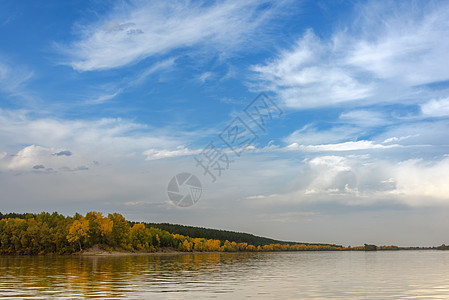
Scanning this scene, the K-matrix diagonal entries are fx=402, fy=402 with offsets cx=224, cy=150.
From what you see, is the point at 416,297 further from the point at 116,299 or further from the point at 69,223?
the point at 69,223

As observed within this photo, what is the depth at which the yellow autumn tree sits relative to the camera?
181000mm

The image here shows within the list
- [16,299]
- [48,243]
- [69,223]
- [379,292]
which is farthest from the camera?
[69,223]

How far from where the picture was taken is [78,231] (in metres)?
183

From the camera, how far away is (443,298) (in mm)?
30547

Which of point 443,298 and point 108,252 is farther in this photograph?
point 108,252

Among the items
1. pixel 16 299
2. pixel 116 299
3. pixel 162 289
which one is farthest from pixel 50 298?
pixel 162 289

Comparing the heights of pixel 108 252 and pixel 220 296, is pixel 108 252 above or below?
below

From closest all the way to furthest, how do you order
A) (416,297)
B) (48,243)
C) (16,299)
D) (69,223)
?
1. (16,299)
2. (416,297)
3. (48,243)
4. (69,223)

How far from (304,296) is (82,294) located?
58.3 feet

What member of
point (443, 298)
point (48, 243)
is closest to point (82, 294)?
point (443, 298)

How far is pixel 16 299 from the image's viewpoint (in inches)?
1151

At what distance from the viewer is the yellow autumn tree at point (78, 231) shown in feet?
594

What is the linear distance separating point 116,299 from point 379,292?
22.1 m

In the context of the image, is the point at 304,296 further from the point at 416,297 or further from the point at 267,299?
the point at 416,297
